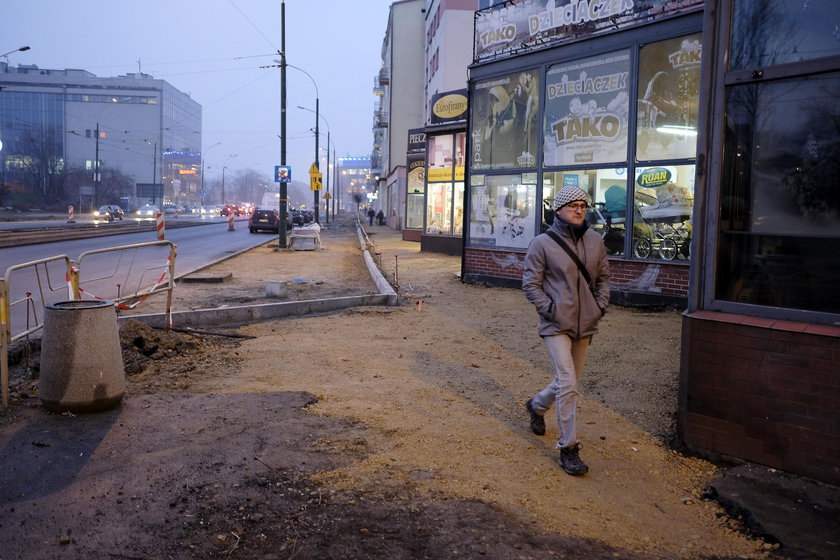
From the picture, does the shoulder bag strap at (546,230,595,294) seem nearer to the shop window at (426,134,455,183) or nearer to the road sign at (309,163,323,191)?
the shop window at (426,134,455,183)

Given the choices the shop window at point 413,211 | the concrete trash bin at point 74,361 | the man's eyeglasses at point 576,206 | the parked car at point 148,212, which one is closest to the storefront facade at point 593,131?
the man's eyeglasses at point 576,206

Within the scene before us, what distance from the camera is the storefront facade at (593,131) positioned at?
11.5 meters

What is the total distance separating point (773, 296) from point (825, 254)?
16.2 inches

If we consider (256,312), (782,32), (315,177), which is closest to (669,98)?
(782,32)

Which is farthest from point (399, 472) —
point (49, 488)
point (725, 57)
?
point (725, 57)

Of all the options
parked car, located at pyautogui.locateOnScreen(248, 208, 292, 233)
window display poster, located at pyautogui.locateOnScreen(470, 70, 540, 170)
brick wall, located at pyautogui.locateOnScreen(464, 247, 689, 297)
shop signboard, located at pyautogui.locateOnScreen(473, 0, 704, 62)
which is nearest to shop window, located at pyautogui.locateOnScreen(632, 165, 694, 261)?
brick wall, located at pyautogui.locateOnScreen(464, 247, 689, 297)

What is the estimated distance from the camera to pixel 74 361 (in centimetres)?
545

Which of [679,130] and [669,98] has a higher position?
[669,98]

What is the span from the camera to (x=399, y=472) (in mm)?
4543

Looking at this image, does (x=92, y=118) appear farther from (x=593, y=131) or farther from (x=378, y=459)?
(x=378, y=459)

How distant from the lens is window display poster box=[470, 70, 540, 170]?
1429cm

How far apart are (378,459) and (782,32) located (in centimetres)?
391

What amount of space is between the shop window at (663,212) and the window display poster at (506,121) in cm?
287

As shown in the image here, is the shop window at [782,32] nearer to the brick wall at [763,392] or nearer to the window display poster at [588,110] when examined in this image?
the brick wall at [763,392]
